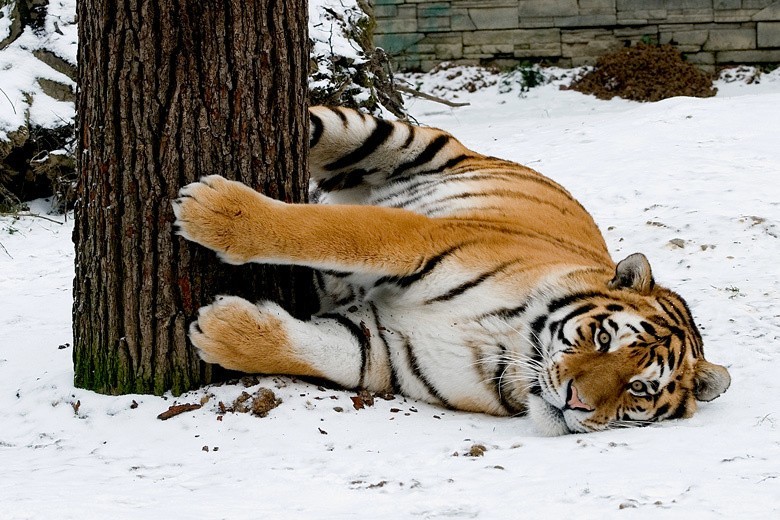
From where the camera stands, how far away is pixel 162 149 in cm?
261

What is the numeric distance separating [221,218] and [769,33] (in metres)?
9.60

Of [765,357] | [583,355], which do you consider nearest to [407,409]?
[583,355]

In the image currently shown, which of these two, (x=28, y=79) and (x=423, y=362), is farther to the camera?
(x=28, y=79)

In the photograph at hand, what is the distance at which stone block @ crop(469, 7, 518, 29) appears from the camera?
10961 millimetres

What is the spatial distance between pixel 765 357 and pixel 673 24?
27.4ft

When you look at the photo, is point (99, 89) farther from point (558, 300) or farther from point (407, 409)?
point (558, 300)

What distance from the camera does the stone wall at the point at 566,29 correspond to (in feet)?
34.4

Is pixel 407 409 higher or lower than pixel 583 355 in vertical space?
lower

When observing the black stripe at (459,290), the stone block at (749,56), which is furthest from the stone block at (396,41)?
the black stripe at (459,290)

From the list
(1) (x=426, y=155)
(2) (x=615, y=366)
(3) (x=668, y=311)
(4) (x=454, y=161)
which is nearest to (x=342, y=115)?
(1) (x=426, y=155)

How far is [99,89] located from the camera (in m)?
2.61

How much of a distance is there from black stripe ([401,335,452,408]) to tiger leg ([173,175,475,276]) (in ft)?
0.81

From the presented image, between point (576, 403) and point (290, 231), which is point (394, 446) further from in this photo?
point (290, 231)

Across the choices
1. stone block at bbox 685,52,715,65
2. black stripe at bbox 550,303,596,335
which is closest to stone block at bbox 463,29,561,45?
stone block at bbox 685,52,715,65
